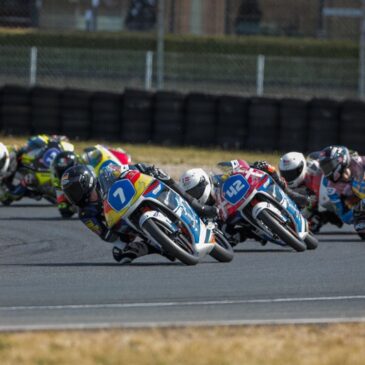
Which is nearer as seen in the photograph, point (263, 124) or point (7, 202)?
point (7, 202)

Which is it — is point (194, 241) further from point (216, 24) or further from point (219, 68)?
point (216, 24)

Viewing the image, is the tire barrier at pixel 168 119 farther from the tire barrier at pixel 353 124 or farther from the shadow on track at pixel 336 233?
the shadow on track at pixel 336 233

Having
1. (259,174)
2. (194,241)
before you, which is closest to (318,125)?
(259,174)

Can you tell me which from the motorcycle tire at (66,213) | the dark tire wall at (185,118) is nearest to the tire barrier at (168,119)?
the dark tire wall at (185,118)

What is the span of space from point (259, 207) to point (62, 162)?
12.8 feet

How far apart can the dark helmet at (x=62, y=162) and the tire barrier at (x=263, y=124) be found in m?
7.23

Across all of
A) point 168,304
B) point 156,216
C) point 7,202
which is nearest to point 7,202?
point 7,202

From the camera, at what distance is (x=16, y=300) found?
886 centimetres

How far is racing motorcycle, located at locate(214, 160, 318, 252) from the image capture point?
11.6 m

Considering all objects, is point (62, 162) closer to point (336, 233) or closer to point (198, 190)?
point (336, 233)

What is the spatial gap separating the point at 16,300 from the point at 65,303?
40 centimetres

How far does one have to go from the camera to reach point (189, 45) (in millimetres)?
27500

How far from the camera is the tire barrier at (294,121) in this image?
2139 cm

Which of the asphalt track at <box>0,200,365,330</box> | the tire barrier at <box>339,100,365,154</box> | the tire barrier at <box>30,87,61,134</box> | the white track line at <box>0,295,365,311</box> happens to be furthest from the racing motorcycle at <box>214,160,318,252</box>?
the tire barrier at <box>30,87,61,134</box>
